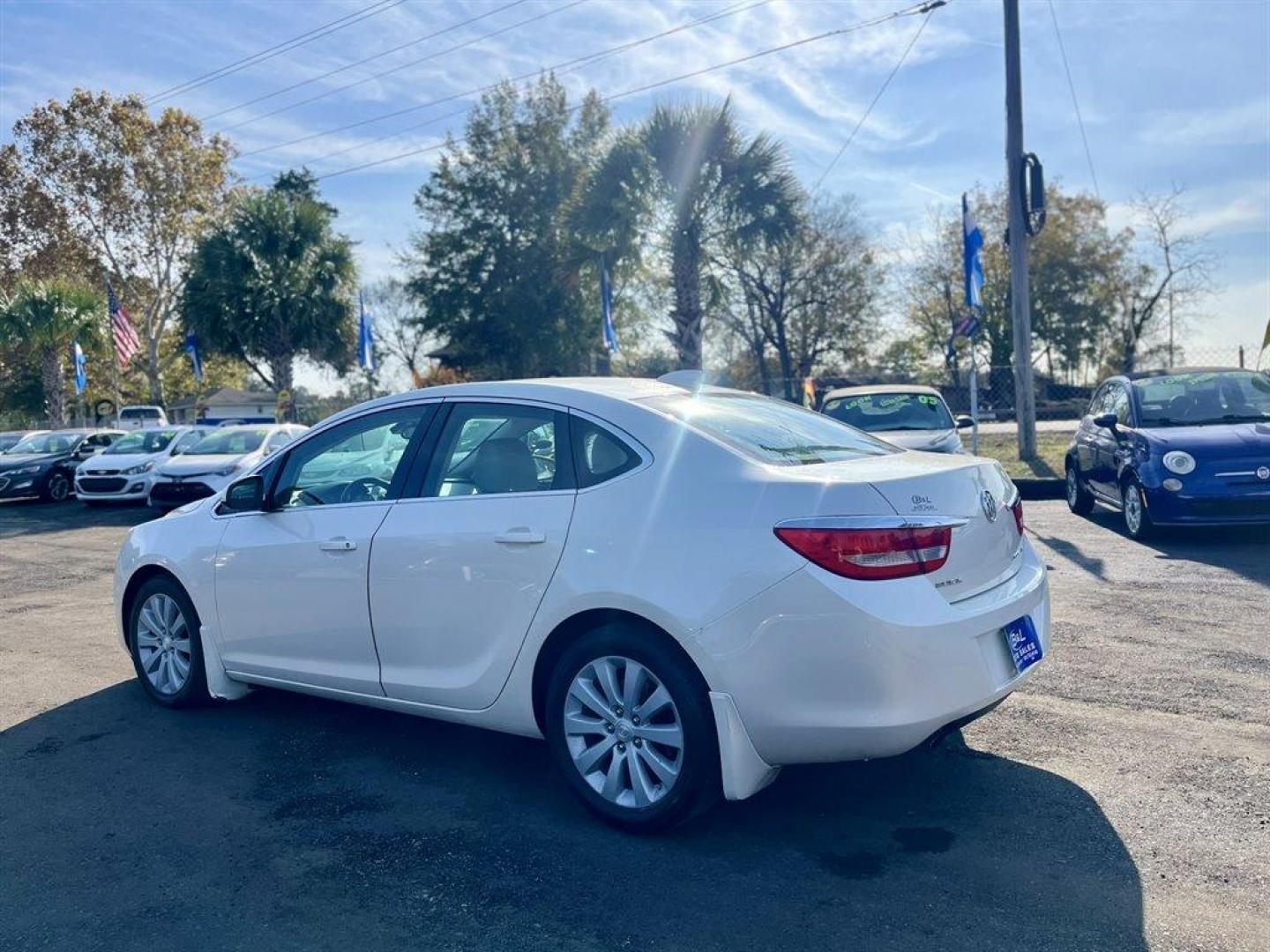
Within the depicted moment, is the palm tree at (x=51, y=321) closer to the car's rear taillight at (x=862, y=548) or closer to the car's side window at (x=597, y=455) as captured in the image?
the car's side window at (x=597, y=455)

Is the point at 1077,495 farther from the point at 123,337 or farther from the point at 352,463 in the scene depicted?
the point at 123,337

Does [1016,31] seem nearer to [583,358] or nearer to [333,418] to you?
[333,418]

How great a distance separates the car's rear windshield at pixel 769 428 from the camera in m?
4.00

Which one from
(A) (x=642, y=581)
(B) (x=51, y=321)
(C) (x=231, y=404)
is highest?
(B) (x=51, y=321)

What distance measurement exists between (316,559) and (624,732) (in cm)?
172

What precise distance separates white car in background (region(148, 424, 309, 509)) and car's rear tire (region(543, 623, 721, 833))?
12348mm

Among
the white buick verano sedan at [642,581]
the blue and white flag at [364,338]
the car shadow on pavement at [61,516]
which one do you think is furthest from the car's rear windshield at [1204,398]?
the blue and white flag at [364,338]

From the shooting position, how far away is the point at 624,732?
12.4ft

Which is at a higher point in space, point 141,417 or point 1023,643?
point 141,417

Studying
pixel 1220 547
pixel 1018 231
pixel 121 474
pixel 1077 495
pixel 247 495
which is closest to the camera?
pixel 247 495

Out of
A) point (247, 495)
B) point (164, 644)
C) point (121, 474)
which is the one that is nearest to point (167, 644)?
point (164, 644)

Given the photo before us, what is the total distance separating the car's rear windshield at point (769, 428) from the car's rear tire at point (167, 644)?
2781mm

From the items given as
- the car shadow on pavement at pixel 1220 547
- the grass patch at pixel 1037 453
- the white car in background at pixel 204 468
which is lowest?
the car shadow on pavement at pixel 1220 547

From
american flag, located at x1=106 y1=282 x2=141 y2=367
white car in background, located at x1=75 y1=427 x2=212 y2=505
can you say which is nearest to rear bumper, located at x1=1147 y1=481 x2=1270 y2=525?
white car in background, located at x1=75 y1=427 x2=212 y2=505
